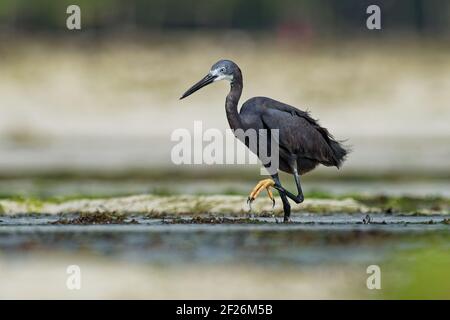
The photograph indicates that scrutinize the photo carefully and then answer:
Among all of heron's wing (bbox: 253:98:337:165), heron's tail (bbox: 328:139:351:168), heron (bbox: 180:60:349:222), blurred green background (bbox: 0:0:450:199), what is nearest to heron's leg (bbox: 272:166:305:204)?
heron (bbox: 180:60:349:222)

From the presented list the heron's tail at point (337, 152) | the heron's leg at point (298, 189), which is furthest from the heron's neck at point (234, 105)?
the heron's tail at point (337, 152)

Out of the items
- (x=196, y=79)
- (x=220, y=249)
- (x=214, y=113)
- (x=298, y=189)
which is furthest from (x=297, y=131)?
(x=196, y=79)

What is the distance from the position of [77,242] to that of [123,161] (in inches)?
648

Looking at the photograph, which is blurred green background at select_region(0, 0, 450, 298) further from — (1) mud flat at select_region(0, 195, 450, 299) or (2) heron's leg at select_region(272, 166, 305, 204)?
(2) heron's leg at select_region(272, 166, 305, 204)

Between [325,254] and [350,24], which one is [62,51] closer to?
[350,24]

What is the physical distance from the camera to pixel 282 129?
17.7 metres

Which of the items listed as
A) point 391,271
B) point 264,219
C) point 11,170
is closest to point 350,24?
point 11,170

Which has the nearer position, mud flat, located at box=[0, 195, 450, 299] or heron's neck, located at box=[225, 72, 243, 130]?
mud flat, located at box=[0, 195, 450, 299]

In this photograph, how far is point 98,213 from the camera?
1864 centimetres

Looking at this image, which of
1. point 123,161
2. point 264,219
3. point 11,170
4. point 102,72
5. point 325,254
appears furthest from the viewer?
point 102,72

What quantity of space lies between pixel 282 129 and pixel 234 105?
66 centimetres

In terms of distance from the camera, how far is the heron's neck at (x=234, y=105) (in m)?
17.7

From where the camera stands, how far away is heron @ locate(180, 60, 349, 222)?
57.8 feet

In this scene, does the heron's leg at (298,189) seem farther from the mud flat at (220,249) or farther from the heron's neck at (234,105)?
the heron's neck at (234,105)
